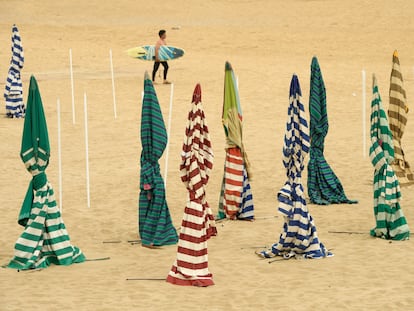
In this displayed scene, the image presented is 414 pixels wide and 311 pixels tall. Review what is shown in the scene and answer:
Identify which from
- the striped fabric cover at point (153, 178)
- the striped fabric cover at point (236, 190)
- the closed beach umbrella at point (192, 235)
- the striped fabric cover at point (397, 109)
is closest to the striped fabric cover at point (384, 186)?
the striped fabric cover at point (236, 190)

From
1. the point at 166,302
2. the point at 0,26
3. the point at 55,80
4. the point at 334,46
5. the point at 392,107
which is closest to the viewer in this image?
the point at 166,302

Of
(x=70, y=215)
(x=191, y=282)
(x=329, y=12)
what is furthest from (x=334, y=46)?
(x=191, y=282)

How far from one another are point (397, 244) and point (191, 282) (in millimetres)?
3285

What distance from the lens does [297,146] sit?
13.3 metres

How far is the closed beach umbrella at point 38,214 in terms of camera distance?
12.7m

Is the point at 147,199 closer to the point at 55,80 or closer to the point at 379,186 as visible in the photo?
the point at 379,186

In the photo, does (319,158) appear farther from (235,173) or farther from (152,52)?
(152,52)

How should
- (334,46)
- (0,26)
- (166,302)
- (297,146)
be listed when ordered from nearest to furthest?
(166,302), (297,146), (334,46), (0,26)

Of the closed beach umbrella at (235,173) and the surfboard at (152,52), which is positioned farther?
the surfboard at (152,52)

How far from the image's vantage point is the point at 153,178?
1394 cm

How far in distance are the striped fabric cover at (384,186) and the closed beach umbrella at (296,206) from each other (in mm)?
1224

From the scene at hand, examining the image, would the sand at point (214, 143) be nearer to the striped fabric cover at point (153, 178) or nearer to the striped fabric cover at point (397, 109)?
the striped fabric cover at point (153, 178)

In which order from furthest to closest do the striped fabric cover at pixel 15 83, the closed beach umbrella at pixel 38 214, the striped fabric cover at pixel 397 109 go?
the striped fabric cover at pixel 15 83 → the striped fabric cover at pixel 397 109 → the closed beach umbrella at pixel 38 214

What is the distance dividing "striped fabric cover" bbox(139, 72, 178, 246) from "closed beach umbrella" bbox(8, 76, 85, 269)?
136cm
